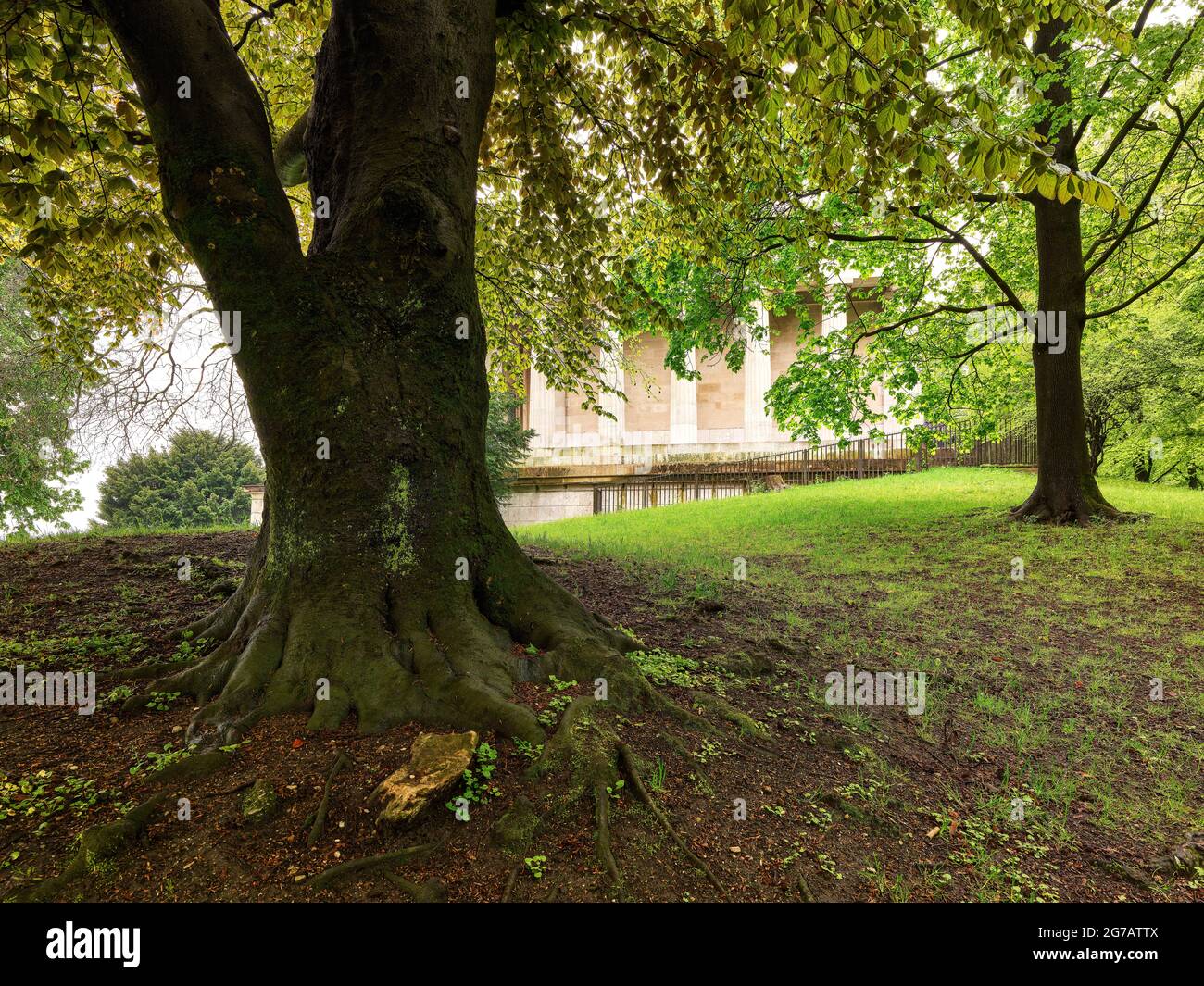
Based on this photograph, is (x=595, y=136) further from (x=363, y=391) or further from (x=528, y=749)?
(x=528, y=749)

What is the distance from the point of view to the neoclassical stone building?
103ft

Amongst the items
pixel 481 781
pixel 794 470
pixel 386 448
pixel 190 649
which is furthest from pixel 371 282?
pixel 794 470

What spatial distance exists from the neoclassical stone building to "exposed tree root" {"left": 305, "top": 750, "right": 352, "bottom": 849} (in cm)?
2563

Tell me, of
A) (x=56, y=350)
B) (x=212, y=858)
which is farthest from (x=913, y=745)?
(x=56, y=350)

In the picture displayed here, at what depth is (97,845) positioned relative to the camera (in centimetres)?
231

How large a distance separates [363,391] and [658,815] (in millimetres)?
2724

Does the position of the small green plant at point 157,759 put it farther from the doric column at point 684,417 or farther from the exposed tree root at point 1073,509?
the doric column at point 684,417

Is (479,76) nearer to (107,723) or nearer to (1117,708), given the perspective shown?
(107,723)

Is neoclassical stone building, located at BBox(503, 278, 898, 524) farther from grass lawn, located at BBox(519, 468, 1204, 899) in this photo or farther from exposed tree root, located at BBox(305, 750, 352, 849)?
exposed tree root, located at BBox(305, 750, 352, 849)

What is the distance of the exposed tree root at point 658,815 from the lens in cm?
248

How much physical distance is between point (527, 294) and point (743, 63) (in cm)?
443

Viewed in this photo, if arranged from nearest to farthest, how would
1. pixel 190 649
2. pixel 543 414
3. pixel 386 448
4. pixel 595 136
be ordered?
1. pixel 386 448
2. pixel 190 649
3. pixel 595 136
4. pixel 543 414

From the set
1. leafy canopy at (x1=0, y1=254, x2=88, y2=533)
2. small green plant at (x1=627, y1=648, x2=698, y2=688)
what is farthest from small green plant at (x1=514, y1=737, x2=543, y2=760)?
leafy canopy at (x1=0, y1=254, x2=88, y2=533)

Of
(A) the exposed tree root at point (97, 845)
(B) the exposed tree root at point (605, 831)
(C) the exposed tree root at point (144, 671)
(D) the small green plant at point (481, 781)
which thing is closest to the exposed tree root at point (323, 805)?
(D) the small green plant at point (481, 781)
